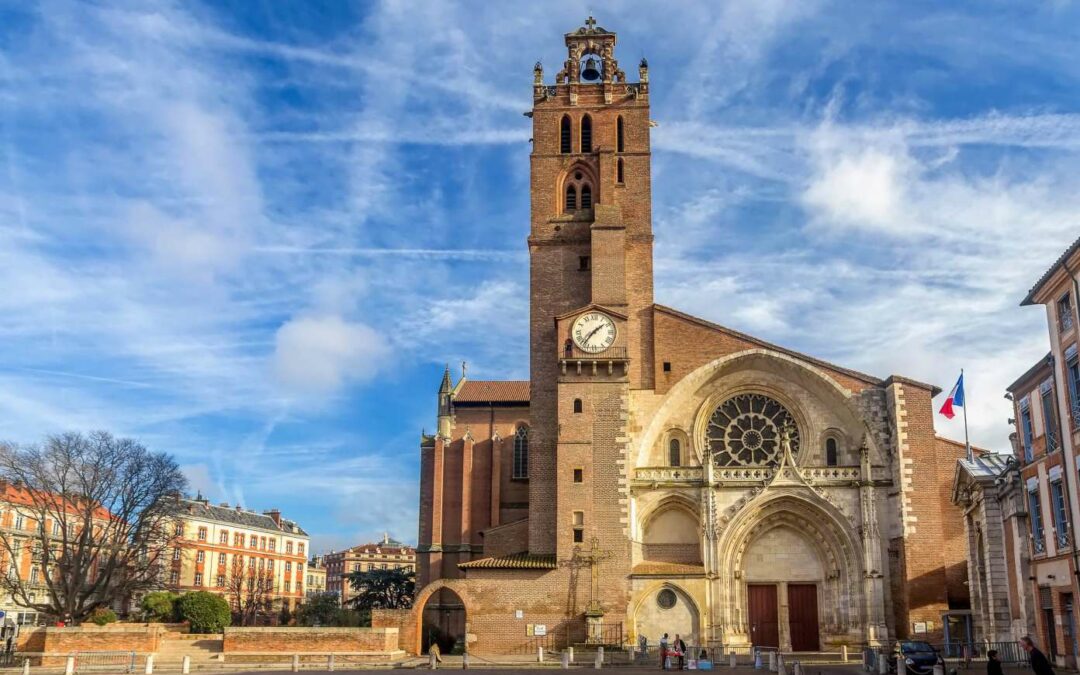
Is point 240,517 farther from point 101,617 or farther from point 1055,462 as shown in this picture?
point 1055,462

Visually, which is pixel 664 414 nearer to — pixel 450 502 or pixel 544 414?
pixel 544 414

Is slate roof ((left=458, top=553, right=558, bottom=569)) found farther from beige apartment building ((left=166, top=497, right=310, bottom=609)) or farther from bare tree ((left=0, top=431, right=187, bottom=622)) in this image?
beige apartment building ((left=166, top=497, right=310, bottom=609))

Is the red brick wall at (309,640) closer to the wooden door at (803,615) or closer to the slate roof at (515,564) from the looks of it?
the slate roof at (515,564)

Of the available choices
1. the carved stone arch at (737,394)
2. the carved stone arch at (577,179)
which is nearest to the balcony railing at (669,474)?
the carved stone arch at (737,394)

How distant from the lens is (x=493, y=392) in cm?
5738

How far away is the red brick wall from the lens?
3406 cm

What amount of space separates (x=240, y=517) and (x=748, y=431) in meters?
69.8

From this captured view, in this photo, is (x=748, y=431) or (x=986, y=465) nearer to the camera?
(x=986, y=465)

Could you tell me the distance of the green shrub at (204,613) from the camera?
46125 mm

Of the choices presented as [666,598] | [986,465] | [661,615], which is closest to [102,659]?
[661,615]

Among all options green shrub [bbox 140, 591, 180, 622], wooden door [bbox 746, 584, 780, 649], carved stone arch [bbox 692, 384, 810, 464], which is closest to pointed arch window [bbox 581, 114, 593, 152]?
carved stone arch [bbox 692, 384, 810, 464]

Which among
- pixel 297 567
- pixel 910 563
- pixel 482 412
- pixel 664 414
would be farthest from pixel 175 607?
pixel 297 567

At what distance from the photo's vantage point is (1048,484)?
1030 inches

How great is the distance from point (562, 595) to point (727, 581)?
21.6 feet
